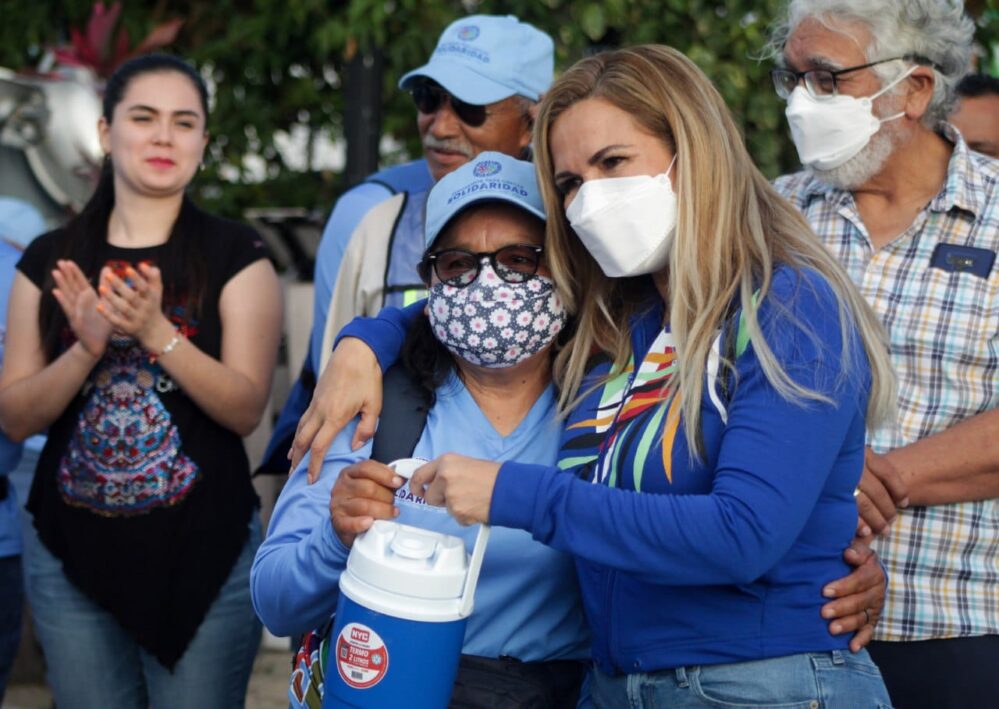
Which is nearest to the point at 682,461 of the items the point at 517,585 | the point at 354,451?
the point at 517,585

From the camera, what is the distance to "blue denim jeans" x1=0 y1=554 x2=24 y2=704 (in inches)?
137

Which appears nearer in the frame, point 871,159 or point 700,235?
point 700,235

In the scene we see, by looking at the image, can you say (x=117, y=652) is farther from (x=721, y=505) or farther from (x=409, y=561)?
(x=721, y=505)

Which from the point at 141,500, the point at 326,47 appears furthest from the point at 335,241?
the point at 326,47

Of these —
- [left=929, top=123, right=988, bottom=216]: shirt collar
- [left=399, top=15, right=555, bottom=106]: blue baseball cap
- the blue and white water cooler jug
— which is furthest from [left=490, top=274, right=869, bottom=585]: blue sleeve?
[left=399, top=15, right=555, bottom=106]: blue baseball cap

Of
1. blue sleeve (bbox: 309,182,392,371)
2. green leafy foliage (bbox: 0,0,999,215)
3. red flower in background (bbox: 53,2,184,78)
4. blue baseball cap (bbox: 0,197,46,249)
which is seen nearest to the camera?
blue sleeve (bbox: 309,182,392,371)

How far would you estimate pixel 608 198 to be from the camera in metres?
2.32

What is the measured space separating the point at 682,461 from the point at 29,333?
2.01 m

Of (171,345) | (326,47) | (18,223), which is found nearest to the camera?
(171,345)

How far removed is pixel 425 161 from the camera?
3.76 meters

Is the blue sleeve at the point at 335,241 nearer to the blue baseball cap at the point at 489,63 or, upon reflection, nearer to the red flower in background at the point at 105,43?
the blue baseball cap at the point at 489,63

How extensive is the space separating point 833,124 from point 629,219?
103 cm

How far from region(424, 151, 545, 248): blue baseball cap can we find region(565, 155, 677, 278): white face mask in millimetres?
141

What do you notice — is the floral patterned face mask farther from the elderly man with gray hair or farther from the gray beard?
the gray beard
